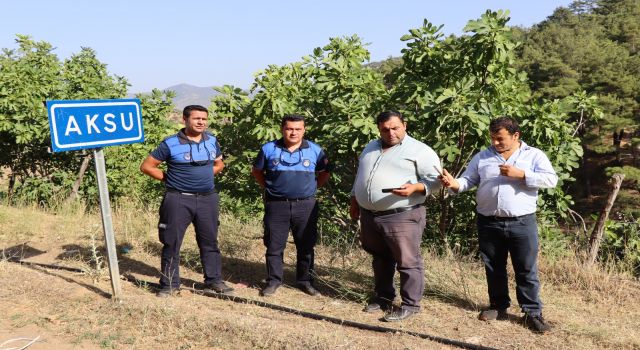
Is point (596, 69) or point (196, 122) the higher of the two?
point (596, 69)

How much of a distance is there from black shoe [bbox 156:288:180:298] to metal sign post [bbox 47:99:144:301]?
405 millimetres

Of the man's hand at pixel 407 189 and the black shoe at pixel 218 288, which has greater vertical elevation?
the man's hand at pixel 407 189

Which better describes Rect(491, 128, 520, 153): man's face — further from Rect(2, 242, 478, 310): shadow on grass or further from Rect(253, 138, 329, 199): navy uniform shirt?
Rect(253, 138, 329, 199): navy uniform shirt

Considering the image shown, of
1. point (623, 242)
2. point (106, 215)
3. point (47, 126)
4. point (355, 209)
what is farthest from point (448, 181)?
point (47, 126)

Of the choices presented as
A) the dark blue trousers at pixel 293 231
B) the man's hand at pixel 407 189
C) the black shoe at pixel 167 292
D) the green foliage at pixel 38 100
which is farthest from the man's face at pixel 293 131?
the green foliage at pixel 38 100

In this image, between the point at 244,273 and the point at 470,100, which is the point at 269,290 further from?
the point at 470,100

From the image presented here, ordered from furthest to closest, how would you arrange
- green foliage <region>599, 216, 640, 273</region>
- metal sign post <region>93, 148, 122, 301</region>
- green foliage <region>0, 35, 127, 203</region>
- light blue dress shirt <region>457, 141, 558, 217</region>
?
green foliage <region>0, 35, 127, 203</region>, green foliage <region>599, 216, 640, 273</region>, metal sign post <region>93, 148, 122, 301</region>, light blue dress shirt <region>457, 141, 558, 217</region>

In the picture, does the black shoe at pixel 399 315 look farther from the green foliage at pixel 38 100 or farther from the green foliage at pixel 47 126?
the green foliage at pixel 38 100

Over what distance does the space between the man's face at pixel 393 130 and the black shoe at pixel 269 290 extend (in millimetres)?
1786

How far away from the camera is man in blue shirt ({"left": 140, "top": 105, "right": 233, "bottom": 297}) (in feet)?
15.9

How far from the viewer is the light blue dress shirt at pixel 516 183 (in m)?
3.95

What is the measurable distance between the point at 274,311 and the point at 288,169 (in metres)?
1.21

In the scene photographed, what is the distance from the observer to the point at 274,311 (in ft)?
15.1

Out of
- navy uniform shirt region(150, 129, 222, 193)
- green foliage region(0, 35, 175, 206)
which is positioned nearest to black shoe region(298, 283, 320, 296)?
navy uniform shirt region(150, 129, 222, 193)
